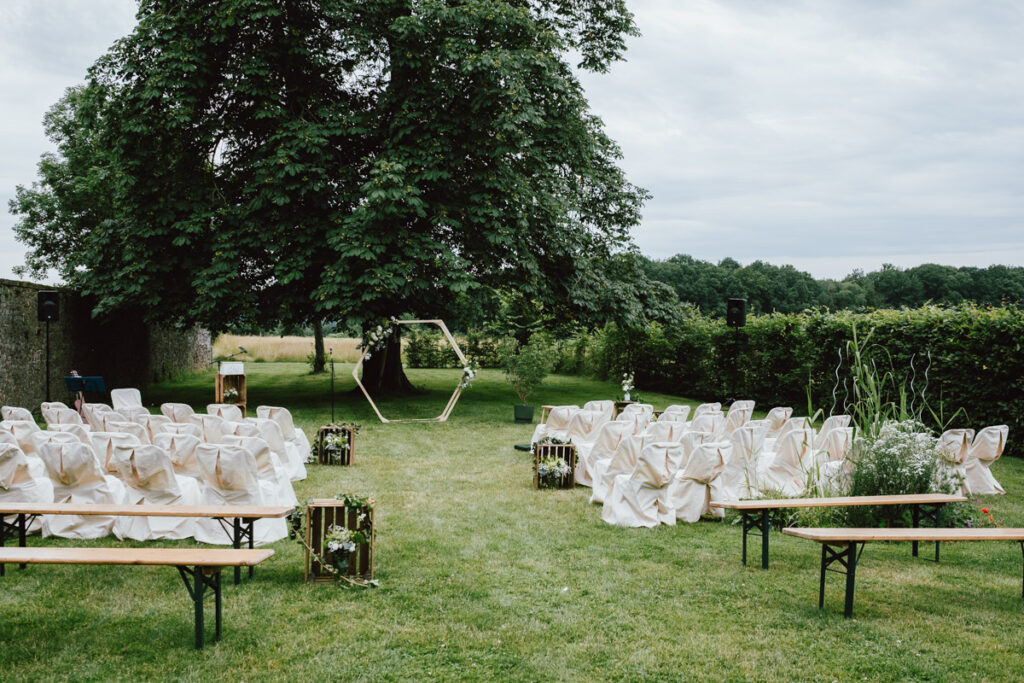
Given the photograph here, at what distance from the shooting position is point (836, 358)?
16750 millimetres

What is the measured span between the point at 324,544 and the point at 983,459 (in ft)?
27.6

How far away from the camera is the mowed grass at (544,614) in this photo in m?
4.35

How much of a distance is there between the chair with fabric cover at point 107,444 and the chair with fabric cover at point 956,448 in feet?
29.6

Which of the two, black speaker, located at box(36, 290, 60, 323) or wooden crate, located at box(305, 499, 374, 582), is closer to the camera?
wooden crate, located at box(305, 499, 374, 582)

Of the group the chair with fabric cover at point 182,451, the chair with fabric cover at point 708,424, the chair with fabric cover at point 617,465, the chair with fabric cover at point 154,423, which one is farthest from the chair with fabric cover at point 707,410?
the chair with fabric cover at point 154,423

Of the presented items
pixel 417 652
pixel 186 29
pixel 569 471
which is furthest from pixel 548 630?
pixel 186 29

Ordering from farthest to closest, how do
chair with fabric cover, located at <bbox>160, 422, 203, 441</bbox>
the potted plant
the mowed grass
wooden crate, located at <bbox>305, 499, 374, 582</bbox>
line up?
the potted plant < chair with fabric cover, located at <bbox>160, 422, 203, 441</bbox> < wooden crate, located at <bbox>305, 499, 374, 582</bbox> < the mowed grass

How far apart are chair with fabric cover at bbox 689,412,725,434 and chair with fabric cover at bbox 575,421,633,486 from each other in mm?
1464

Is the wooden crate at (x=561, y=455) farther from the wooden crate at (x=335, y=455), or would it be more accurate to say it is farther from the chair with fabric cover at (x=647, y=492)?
the wooden crate at (x=335, y=455)

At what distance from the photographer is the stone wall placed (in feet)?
49.0

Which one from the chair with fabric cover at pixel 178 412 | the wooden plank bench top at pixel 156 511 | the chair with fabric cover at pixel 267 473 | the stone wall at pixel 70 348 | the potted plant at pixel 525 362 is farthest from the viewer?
the potted plant at pixel 525 362

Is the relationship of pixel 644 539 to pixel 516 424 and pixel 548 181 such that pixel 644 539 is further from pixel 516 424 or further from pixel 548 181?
pixel 548 181

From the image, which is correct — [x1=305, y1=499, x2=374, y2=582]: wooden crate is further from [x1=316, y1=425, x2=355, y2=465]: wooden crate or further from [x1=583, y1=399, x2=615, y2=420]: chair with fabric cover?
[x1=583, y1=399, x2=615, y2=420]: chair with fabric cover

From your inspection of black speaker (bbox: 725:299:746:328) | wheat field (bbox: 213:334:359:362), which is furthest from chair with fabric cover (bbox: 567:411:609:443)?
wheat field (bbox: 213:334:359:362)
